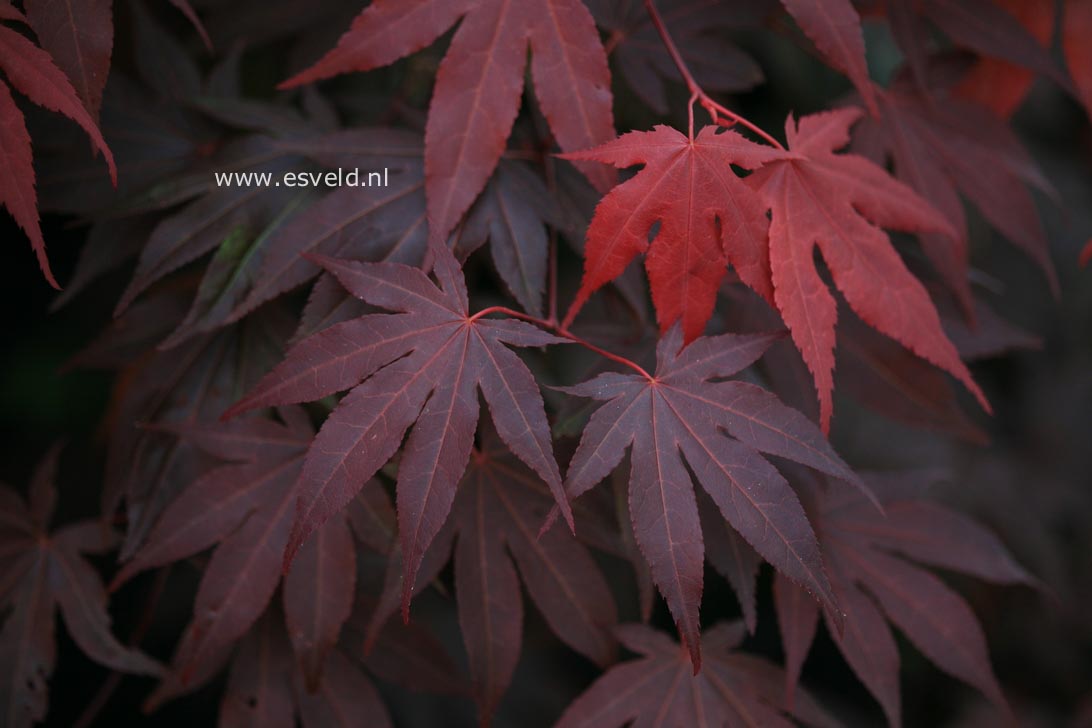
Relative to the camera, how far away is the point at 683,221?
1.93 ft

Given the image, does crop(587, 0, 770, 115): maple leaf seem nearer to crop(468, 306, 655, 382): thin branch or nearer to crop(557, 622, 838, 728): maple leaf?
crop(468, 306, 655, 382): thin branch

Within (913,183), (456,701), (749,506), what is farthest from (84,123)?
(456,701)

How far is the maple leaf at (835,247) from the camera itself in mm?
605

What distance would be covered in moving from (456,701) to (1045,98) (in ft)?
5.86

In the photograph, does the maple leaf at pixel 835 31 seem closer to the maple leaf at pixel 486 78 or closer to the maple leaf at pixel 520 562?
the maple leaf at pixel 486 78

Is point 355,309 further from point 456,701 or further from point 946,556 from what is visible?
point 456,701

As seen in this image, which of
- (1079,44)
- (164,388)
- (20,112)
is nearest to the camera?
(20,112)

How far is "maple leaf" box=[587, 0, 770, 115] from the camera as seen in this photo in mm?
814

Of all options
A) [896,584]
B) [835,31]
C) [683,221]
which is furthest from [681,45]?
[896,584]

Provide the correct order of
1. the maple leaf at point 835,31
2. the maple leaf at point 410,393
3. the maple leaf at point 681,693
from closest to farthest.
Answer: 1. the maple leaf at point 410,393
2. the maple leaf at point 835,31
3. the maple leaf at point 681,693

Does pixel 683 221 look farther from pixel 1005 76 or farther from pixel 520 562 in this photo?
pixel 1005 76

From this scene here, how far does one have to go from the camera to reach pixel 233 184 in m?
0.74

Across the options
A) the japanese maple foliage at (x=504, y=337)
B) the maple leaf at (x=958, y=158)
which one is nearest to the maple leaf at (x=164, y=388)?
the japanese maple foliage at (x=504, y=337)

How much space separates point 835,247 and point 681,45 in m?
0.29
